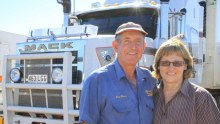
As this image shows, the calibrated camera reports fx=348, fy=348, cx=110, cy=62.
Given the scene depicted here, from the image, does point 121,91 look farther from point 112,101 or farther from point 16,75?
point 16,75

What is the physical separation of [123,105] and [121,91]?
108 millimetres

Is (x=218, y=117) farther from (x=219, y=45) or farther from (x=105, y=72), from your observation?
(x=219, y=45)

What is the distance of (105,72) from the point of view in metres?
2.46

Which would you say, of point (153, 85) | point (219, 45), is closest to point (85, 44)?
point (153, 85)

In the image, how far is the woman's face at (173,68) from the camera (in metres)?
2.57

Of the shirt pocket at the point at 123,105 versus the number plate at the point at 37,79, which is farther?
the number plate at the point at 37,79

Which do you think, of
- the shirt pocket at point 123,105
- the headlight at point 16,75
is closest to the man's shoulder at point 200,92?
the shirt pocket at point 123,105

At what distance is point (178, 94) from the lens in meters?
2.53

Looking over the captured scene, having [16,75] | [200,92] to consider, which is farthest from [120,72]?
[16,75]

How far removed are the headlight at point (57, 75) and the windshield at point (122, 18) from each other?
4.45 ft

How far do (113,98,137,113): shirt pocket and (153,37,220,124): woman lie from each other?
0.79 feet

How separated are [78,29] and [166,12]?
132 centimetres

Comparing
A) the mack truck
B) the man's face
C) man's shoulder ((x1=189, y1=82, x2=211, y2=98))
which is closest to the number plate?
the mack truck

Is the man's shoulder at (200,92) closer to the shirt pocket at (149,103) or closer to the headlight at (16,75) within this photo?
the shirt pocket at (149,103)
